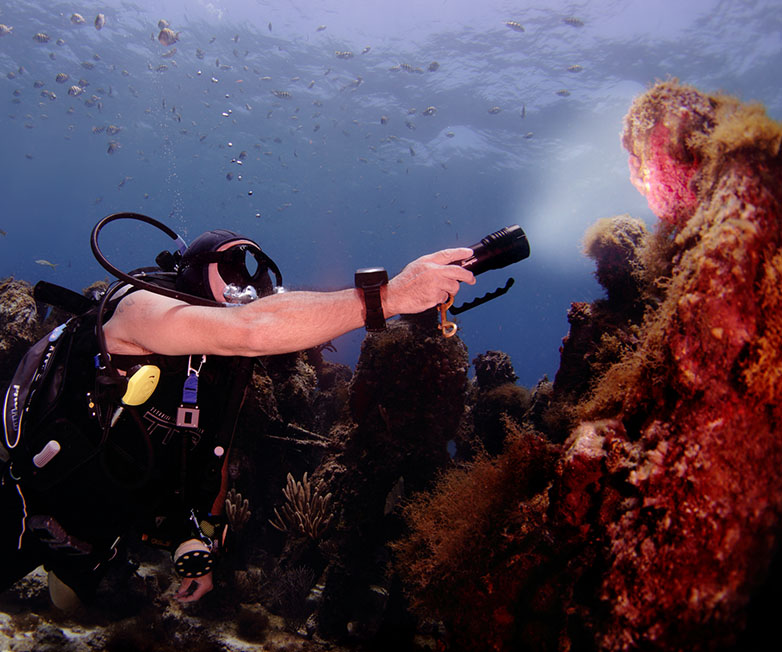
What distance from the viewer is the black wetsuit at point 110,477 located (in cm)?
278

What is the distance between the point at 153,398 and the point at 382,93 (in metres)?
39.3

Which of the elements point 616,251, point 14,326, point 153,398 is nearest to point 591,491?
point 153,398

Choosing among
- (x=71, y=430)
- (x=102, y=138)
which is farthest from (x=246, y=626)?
(x=102, y=138)

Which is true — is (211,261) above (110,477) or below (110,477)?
above

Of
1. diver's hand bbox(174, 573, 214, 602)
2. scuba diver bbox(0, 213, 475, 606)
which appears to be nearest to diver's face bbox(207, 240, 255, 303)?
scuba diver bbox(0, 213, 475, 606)

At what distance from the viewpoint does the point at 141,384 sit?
2.75 metres

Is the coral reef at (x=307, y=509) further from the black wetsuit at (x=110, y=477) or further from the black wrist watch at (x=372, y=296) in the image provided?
the black wrist watch at (x=372, y=296)

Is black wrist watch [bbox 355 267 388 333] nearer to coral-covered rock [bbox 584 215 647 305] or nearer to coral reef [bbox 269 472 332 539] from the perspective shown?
coral reef [bbox 269 472 332 539]

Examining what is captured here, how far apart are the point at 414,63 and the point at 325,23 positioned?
7.57 metres

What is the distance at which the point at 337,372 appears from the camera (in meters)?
11.8

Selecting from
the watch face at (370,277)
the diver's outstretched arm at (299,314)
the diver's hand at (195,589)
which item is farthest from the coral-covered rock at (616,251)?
the diver's hand at (195,589)

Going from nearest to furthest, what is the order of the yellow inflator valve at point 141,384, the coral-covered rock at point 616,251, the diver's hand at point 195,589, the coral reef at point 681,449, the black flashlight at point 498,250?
the coral reef at point 681,449 → the black flashlight at point 498,250 → the yellow inflator valve at point 141,384 → the diver's hand at point 195,589 → the coral-covered rock at point 616,251

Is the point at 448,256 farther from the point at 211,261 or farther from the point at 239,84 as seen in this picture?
the point at 239,84

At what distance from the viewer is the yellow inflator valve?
106 inches
